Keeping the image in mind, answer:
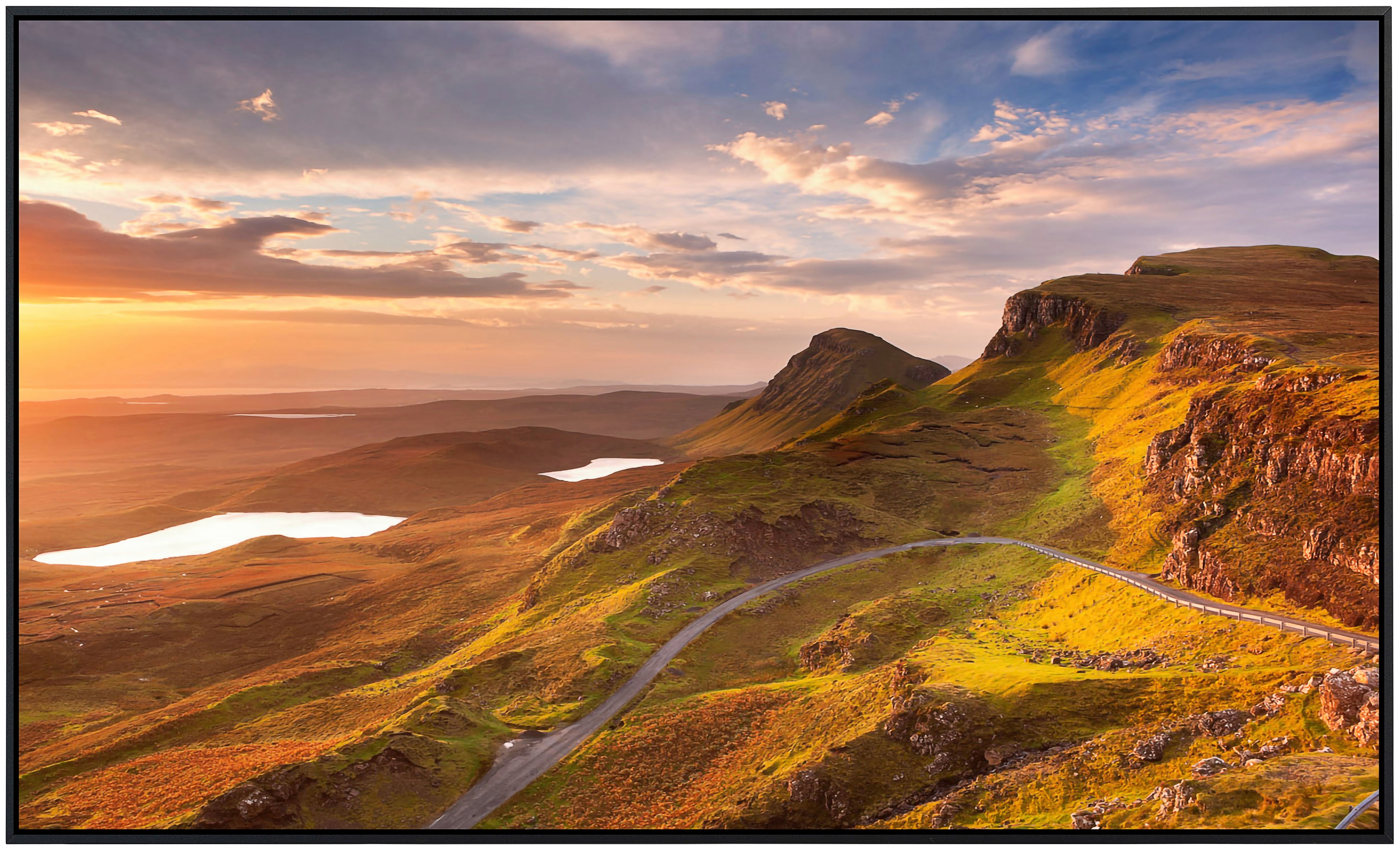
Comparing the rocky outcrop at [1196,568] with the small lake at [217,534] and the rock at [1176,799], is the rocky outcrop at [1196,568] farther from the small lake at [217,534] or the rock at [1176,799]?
the small lake at [217,534]

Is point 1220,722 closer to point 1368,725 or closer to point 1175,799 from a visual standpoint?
point 1368,725

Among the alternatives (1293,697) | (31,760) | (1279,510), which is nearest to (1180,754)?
(1293,697)

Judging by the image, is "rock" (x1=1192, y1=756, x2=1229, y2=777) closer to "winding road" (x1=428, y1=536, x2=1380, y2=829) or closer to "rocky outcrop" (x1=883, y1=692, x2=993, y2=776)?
"winding road" (x1=428, y1=536, x2=1380, y2=829)

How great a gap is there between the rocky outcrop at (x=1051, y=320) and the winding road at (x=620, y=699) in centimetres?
10830

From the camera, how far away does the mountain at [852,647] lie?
2930 cm

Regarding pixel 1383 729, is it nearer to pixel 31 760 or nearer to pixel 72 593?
pixel 31 760

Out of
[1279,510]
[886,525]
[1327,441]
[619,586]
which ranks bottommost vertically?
[619,586]

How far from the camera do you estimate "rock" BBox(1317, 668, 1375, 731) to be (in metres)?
24.6

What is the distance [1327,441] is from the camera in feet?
141

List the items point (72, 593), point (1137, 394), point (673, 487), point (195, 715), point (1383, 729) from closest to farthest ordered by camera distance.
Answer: point (1383, 729) → point (195, 715) → point (673, 487) → point (72, 593) → point (1137, 394)

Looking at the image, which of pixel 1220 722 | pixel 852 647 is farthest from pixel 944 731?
pixel 852 647

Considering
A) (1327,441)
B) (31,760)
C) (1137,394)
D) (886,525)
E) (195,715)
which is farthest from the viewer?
(1137,394)

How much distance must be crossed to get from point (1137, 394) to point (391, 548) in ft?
504

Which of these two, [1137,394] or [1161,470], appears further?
[1137,394]
